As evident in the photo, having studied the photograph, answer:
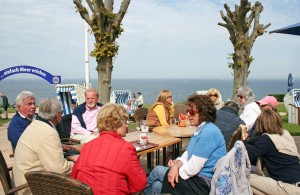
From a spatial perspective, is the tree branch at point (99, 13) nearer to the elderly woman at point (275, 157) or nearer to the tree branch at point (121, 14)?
the tree branch at point (121, 14)

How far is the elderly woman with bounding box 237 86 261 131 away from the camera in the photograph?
4707 millimetres

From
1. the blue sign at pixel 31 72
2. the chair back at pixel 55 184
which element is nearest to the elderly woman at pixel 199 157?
the chair back at pixel 55 184

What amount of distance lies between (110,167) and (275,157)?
5.89ft

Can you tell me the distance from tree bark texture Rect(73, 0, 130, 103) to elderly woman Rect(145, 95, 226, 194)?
3.70 meters

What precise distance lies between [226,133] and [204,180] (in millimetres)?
1260

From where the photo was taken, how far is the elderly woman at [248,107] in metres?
4.71

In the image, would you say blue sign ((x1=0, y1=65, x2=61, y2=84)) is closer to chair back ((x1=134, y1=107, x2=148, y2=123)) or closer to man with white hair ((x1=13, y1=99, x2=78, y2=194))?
chair back ((x1=134, y1=107, x2=148, y2=123))

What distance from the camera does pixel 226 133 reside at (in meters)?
3.85

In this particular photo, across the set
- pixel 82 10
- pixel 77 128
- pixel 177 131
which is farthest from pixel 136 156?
pixel 82 10

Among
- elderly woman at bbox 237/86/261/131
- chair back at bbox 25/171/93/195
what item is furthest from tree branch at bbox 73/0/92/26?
chair back at bbox 25/171/93/195

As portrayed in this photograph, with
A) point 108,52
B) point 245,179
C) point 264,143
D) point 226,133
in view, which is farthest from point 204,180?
point 108,52

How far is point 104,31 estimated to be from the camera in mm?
6336

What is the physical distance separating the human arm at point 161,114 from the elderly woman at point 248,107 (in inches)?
47.9

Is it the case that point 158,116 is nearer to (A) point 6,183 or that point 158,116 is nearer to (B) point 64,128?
(B) point 64,128
